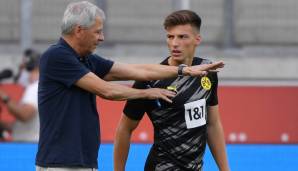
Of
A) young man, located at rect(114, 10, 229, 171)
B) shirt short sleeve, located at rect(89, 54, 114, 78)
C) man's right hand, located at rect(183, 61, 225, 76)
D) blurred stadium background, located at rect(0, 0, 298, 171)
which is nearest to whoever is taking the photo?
man's right hand, located at rect(183, 61, 225, 76)

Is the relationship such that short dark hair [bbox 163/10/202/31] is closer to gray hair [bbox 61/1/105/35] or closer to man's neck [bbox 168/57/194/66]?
man's neck [bbox 168/57/194/66]

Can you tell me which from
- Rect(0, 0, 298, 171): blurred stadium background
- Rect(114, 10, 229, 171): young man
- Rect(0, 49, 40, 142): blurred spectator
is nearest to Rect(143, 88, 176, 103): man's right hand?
Rect(114, 10, 229, 171): young man

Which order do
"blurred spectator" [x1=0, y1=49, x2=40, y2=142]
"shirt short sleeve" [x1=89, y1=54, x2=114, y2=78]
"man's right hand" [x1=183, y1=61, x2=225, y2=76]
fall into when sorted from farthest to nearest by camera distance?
"blurred spectator" [x1=0, y1=49, x2=40, y2=142]
"shirt short sleeve" [x1=89, y1=54, x2=114, y2=78]
"man's right hand" [x1=183, y1=61, x2=225, y2=76]

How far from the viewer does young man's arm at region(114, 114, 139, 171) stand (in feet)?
15.5

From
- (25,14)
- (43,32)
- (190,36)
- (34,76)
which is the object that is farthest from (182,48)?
(43,32)

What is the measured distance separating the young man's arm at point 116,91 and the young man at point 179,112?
28 cm

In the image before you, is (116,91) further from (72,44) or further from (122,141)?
(122,141)

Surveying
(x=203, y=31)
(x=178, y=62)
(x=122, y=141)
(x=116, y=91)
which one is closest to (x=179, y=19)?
(x=178, y=62)

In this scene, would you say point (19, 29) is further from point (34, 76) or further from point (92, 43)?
point (92, 43)

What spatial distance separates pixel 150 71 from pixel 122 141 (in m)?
0.52

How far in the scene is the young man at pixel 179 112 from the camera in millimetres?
4527

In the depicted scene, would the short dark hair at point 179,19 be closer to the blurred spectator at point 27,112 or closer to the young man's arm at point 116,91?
the young man's arm at point 116,91

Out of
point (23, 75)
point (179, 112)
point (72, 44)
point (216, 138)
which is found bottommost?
point (23, 75)

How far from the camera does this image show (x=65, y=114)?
4.09 metres
